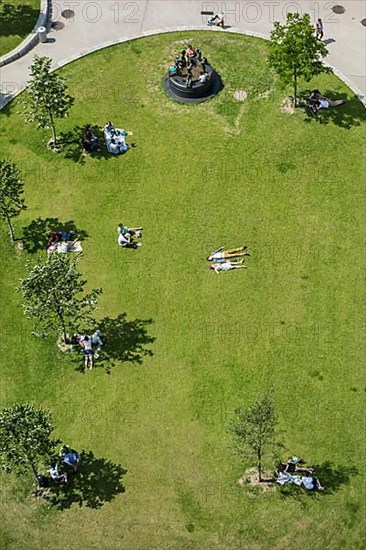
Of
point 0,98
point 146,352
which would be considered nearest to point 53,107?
point 0,98

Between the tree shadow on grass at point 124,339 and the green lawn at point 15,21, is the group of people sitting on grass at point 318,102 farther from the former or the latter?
the green lawn at point 15,21

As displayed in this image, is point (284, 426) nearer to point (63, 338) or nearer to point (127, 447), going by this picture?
point (127, 447)

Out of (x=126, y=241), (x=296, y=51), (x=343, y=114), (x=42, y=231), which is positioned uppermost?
(x=296, y=51)

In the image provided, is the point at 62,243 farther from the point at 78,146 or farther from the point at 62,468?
the point at 62,468

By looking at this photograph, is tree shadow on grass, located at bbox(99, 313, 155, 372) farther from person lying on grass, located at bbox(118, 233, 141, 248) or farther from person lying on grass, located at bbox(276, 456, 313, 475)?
person lying on grass, located at bbox(276, 456, 313, 475)

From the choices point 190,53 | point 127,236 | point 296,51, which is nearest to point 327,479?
point 127,236

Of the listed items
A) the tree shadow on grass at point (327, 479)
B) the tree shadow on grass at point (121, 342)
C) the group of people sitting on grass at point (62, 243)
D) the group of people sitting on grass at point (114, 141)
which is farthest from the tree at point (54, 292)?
the tree shadow on grass at point (327, 479)
